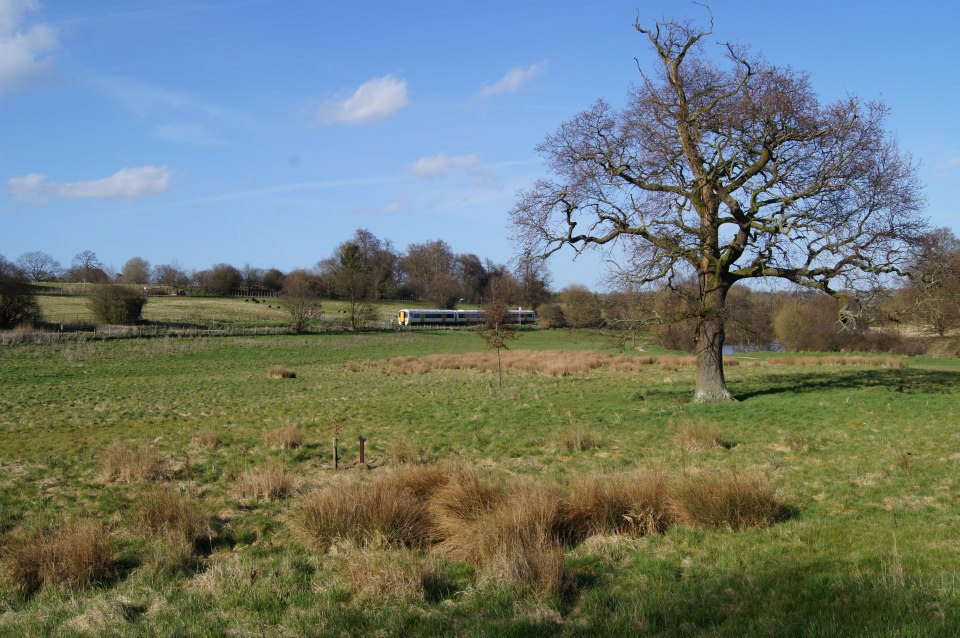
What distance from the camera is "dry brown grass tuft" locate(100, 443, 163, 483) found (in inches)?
440

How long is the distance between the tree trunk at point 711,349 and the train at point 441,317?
58315 mm

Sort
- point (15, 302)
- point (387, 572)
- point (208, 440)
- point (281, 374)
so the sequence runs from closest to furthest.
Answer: point (387, 572)
point (208, 440)
point (281, 374)
point (15, 302)

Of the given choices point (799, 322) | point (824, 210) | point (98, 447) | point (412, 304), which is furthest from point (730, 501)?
point (412, 304)

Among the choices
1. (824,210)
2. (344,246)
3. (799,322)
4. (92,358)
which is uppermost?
(344,246)

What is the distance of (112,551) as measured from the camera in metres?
7.14

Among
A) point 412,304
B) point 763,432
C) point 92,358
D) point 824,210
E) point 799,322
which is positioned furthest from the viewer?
point 412,304

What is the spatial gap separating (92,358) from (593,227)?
→ 34298 millimetres

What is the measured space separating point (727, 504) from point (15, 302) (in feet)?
182

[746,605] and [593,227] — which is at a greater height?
[593,227]

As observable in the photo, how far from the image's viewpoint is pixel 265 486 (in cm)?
990

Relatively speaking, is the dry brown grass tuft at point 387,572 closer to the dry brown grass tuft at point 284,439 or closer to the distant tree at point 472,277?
the dry brown grass tuft at point 284,439

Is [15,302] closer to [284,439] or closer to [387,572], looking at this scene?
[284,439]

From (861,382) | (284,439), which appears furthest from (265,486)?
(861,382)

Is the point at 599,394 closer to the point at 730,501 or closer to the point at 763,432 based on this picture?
the point at 763,432
